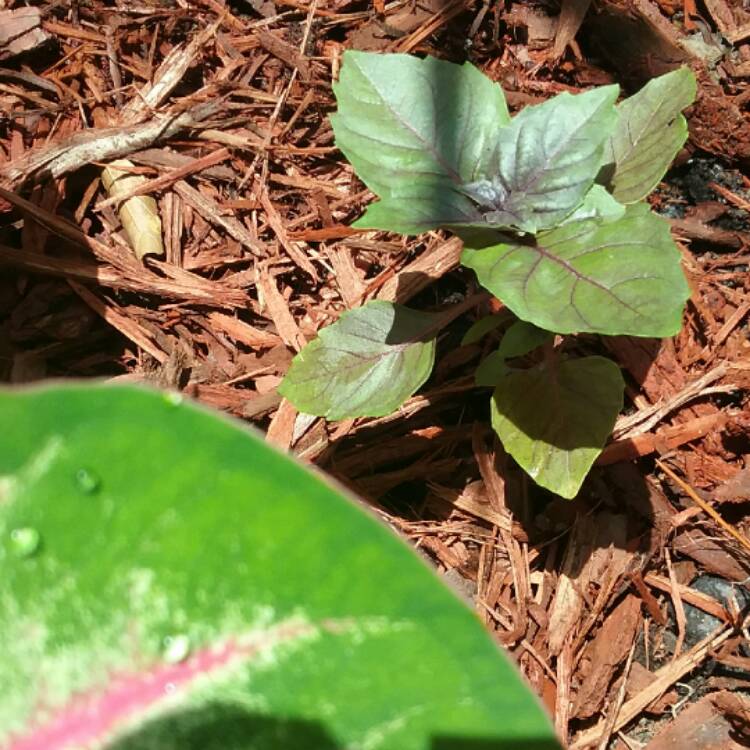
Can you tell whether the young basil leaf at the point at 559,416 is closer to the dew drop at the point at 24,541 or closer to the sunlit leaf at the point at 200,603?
the sunlit leaf at the point at 200,603

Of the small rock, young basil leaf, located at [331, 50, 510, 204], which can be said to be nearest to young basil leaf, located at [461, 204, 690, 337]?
young basil leaf, located at [331, 50, 510, 204]

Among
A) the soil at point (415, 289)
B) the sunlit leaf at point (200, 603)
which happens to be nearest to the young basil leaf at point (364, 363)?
the soil at point (415, 289)

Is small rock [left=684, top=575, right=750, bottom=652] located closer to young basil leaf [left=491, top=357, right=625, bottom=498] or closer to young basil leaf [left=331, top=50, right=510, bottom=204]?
young basil leaf [left=491, top=357, right=625, bottom=498]

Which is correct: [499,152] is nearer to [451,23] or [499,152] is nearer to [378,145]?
[378,145]

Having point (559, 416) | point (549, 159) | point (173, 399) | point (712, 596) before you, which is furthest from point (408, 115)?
point (712, 596)

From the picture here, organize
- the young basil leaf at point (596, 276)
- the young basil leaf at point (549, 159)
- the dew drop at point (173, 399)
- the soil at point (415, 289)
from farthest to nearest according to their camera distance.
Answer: the soil at point (415, 289)
the young basil leaf at point (549, 159)
the young basil leaf at point (596, 276)
the dew drop at point (173, 399)

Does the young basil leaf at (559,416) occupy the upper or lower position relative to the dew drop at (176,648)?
lower

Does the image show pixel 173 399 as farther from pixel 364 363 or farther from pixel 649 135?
pixel 649 135
